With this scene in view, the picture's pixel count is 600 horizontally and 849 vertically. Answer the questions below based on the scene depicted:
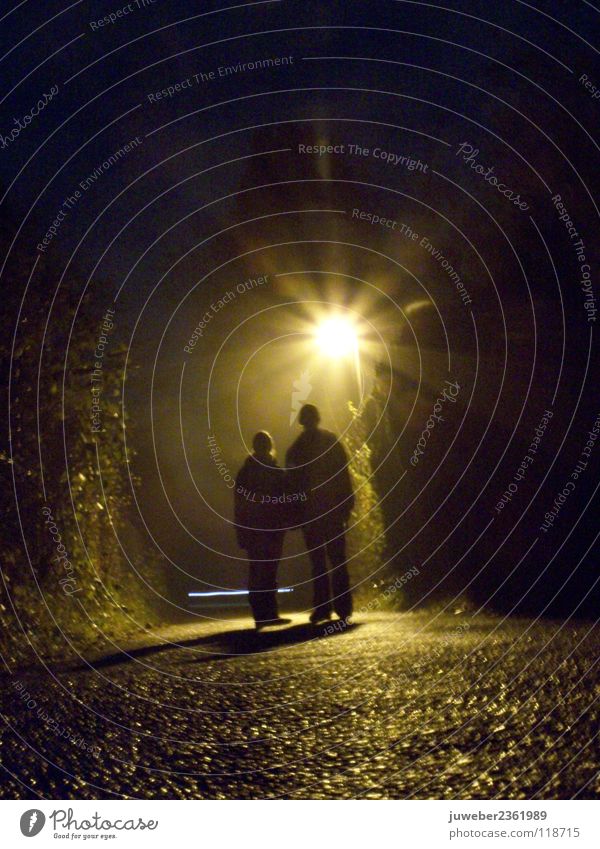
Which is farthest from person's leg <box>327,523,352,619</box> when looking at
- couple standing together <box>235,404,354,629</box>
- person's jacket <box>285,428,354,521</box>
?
person's jacket <box>285,428,354,521</box>

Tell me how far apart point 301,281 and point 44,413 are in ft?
6.31

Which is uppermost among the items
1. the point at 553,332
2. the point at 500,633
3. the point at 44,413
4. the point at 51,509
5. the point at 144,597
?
the point at 553,332

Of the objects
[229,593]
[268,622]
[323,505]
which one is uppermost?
[323,505]

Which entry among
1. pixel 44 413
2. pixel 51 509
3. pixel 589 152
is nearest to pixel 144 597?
pixel 51 509

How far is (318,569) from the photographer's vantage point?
597cm

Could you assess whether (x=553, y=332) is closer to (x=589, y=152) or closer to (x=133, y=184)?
(x=589, y=152)

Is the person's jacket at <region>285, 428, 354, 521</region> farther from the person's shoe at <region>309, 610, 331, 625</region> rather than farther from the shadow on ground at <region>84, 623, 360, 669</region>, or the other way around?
the shadow on ground at <region>84, 623, 360, 669</region>

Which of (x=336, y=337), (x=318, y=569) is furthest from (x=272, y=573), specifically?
(x=336, y=337)

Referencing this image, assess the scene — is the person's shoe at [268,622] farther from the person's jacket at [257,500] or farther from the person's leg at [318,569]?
the person's jacket at [257,500]

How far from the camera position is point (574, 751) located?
3.22 metres

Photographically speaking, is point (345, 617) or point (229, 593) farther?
point (345, 617)

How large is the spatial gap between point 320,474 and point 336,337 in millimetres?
851

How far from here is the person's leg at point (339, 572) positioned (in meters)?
6.15

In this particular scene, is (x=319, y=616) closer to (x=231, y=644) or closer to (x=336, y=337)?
(x=231, y=644)
